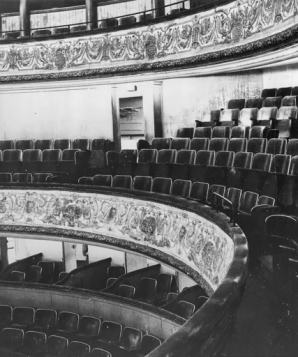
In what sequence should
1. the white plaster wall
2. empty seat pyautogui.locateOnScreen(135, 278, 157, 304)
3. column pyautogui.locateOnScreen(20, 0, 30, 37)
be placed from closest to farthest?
empty seat pyautogui.locateOnScreen(135, 278, 157, 304), the white plaster wall, column pyautogui.locateOnScreen(20, 0, 30, 37)

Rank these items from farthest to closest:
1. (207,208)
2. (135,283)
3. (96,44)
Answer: (96,44), (135,283), (207,208)

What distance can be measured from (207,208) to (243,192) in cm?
27

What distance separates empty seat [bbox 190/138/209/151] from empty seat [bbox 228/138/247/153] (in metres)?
0.32

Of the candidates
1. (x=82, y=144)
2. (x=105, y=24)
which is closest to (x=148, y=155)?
(x=82, y=144)

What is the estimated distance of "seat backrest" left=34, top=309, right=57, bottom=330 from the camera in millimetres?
5301

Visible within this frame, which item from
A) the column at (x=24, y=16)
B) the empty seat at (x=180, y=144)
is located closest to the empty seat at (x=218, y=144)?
the empty seat at (x=180, y=144)

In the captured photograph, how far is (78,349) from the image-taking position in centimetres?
475

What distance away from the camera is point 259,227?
234 centimetres

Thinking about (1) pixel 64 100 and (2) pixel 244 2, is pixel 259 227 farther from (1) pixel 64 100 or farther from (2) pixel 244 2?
(1) pixel 64 100

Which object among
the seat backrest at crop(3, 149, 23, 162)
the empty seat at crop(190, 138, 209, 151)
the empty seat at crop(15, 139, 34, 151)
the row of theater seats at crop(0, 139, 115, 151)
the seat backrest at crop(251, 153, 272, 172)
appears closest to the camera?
the seat backrest at crop(251, 153, 272, 172)

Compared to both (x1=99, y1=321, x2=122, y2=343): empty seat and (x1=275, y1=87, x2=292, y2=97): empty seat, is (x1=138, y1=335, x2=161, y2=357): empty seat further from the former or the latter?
(x1=275, y1=87, x2=292, y2=97): empty seat

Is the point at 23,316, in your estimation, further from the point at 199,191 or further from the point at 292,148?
the point at 292,148

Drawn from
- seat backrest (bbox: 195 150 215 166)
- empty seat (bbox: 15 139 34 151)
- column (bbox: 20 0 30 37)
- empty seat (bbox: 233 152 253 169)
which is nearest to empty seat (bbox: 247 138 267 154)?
empty seat (bbox: 233 152 253 169)

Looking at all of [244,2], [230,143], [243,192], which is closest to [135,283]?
[230,143]
